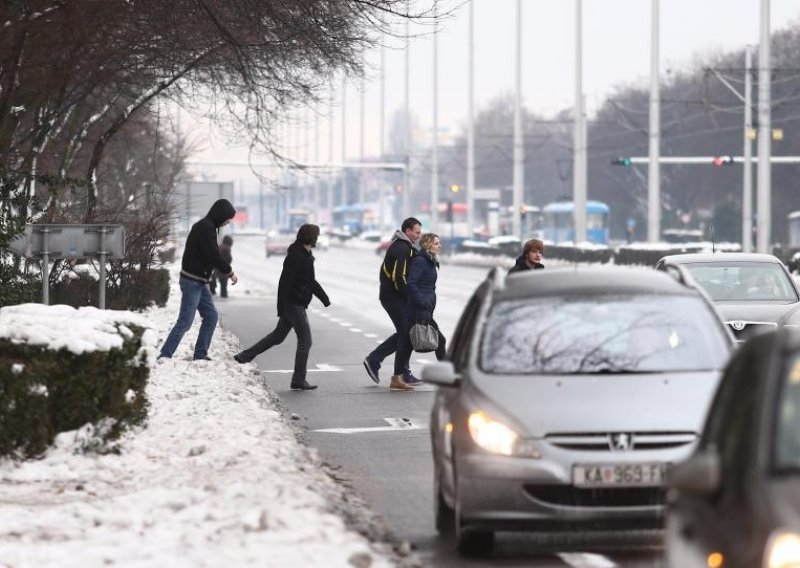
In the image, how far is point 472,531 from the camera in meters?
9.55

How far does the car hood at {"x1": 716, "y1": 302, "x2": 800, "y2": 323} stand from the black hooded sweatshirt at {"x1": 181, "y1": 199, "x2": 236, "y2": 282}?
5.43 m

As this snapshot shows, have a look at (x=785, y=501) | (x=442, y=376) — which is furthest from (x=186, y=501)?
(x=785, y=501)

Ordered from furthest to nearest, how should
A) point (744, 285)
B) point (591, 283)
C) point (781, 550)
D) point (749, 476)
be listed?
point (744, 285) → point (591, 283) → point (749, 476) → point (781, 550)

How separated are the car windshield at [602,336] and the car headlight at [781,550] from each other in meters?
4.29

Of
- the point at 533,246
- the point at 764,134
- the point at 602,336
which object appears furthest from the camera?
the point at 764,134

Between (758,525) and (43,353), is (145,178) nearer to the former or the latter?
(43,353)

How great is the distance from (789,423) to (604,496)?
3102 millimetres

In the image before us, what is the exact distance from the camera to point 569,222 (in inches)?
4424

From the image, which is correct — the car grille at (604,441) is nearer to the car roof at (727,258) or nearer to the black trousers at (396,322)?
the black trousers at (396,322)

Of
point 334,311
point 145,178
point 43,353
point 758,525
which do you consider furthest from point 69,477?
point 145,178

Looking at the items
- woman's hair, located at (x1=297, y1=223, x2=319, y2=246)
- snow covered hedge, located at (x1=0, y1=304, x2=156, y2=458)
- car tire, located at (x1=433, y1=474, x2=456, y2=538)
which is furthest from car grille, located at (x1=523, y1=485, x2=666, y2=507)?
woman's hair, located at (x1=297, y1=223, x2=319, y2=246)

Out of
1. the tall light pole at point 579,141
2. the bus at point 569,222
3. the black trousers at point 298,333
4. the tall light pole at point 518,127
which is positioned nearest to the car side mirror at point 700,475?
the black trousers at point 298,333

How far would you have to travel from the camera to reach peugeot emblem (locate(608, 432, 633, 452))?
9.21 metres

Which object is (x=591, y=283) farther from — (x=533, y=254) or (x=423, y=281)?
(x=423, y=281)
